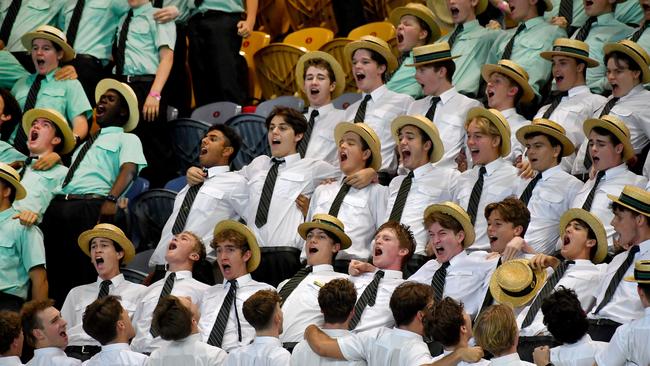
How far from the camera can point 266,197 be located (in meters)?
11.5

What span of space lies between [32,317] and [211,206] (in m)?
1.80

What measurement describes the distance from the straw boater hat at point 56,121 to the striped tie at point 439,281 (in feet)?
10.8

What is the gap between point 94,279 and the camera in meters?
11.9

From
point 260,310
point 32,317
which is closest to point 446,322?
point 260,310

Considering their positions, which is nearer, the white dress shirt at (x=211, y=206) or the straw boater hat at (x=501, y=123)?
the straw boater hat at (x=501, y=123)

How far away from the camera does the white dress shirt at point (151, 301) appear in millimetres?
10609

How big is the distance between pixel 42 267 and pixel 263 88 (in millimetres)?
3082

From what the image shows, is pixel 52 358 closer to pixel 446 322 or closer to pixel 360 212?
pixel 360 212

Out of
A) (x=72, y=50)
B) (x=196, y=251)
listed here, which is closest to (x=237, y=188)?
(x=196, y=251)

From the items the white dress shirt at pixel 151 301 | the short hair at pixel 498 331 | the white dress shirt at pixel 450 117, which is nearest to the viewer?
the short hair at pixel 498 331

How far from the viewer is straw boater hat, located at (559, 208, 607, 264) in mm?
9828

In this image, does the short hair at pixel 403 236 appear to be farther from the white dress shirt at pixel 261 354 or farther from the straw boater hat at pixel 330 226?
the white dress shirt at pixel 261 354

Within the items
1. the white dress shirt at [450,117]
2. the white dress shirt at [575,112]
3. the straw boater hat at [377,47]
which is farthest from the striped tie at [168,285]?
the white dress shirt at [575,112]

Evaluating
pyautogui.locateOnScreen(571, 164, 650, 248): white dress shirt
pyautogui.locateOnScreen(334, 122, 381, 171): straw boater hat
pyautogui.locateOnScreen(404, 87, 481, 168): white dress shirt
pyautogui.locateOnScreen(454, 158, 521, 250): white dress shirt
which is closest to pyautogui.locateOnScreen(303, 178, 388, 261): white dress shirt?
pyautogui.locateOnScreen(334, 122, 381, 171): straw boater hat
